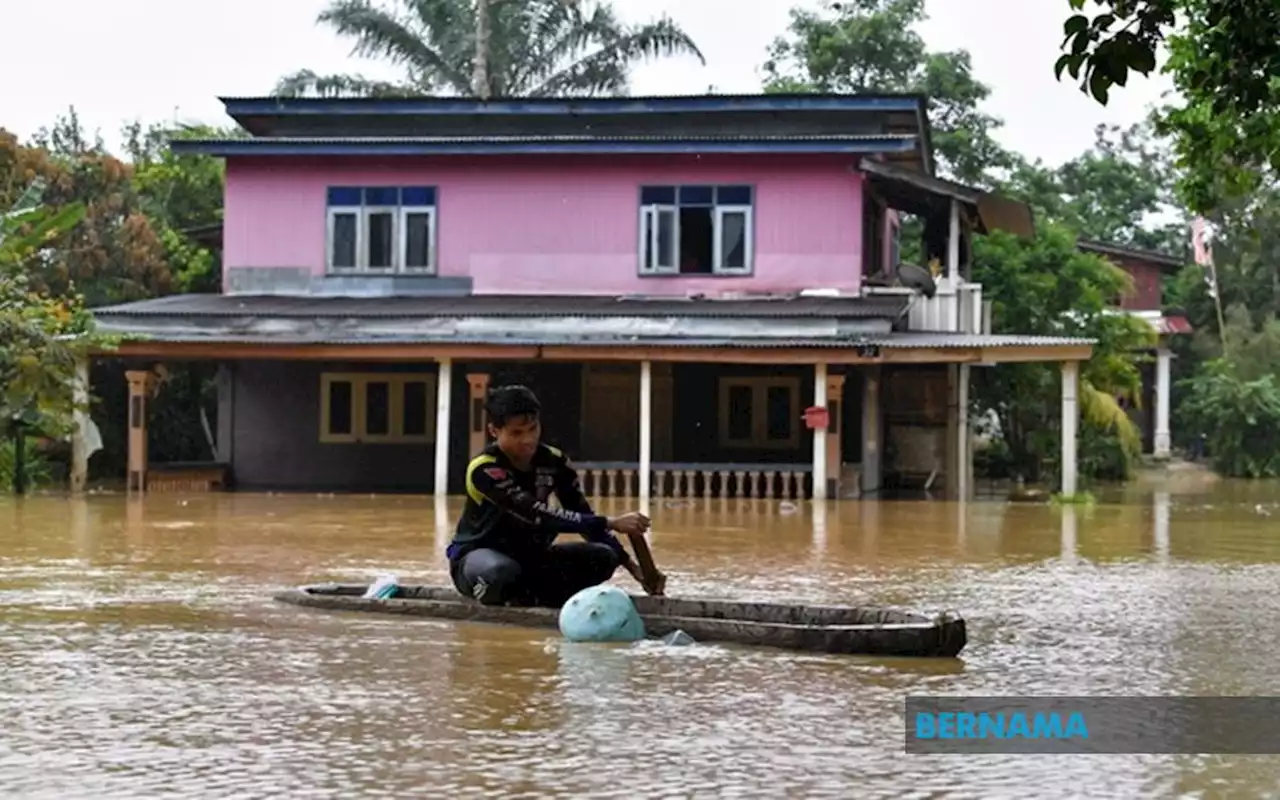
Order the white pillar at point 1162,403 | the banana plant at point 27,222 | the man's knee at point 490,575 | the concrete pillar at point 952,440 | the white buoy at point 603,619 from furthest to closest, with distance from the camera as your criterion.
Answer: the white pillar at point 1162,403, the concrete pillar at point 952,440, the banana plant at point 27,222, the man's knee at point 490,575, the white buoy at point 603,619

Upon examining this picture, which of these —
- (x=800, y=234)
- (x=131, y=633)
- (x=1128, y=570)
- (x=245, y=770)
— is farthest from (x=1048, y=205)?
(x=245, y=770)

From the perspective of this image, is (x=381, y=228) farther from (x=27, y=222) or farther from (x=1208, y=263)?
(x=1208, y=263)

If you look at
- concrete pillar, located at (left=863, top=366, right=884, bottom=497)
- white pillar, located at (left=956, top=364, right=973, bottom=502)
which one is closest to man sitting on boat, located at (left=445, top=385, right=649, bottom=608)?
concrete pillar, located at (left=863, top=366, right=884, bottom=497)

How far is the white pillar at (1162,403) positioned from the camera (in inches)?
1664

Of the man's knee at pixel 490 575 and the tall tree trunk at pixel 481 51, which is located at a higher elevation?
the tall tree trunk at pixel 481 51

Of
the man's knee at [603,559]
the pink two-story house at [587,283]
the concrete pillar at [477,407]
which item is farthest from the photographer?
the pink two-story house at [587,283]

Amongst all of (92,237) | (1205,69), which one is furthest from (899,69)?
(1205,69)

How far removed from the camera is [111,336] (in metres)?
24.3

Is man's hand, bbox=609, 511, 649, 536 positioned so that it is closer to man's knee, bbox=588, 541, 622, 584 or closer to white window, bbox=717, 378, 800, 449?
man's knee, bbox=588, 541, 622, 584

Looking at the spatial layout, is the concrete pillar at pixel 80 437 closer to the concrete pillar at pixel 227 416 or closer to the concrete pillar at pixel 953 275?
the concrete pillar at pixel 227 416

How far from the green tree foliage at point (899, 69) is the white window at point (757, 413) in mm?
14627

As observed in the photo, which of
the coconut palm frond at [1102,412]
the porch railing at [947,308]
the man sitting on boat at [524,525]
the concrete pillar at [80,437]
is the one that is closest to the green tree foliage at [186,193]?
the concrete pillar at [80,437]

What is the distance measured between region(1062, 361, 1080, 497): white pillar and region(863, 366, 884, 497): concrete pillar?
2.93 meters

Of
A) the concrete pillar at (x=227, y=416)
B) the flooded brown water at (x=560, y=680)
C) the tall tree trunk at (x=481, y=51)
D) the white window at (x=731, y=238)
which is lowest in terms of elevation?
the flooded brown water at (x=560, y=680)
